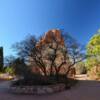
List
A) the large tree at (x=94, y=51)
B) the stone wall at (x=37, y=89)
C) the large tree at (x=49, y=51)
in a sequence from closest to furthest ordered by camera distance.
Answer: the stone wall at (x=37, y=89) → the large tree at (x=49, y=51) → the large tree at (x=94, y=51)

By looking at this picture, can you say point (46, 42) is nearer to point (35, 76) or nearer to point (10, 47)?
point (10, 47)

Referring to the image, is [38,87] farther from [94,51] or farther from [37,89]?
[94,51]

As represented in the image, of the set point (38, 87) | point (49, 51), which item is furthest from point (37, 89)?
point (49, 51)

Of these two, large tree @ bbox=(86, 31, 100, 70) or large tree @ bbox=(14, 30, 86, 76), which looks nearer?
large tree @ bbox=(14, 30, 86, 76)

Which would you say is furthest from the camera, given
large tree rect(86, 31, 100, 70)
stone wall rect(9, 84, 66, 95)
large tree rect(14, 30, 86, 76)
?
large tree rect(86, 31, 100, 70)

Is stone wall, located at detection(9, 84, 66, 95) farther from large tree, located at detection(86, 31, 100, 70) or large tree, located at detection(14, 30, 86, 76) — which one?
large tree, located at detection(86, 31, 100, 70)

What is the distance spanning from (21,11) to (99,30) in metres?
11.8

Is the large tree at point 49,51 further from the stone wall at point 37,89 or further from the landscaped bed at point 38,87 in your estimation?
the stone wall at point 37,89

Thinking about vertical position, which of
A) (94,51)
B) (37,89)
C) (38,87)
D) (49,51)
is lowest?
(37,89)

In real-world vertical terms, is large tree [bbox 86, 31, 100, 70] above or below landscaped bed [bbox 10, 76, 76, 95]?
above

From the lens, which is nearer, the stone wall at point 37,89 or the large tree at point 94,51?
A: the stone wall at point 37,89

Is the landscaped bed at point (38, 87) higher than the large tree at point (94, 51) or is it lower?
lower

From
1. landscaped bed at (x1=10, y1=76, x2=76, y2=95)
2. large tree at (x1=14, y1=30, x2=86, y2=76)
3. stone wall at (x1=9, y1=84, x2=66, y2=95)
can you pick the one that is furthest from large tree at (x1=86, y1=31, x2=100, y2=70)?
stone wall at (x1=9, y1=84, x2=66, y2=95)

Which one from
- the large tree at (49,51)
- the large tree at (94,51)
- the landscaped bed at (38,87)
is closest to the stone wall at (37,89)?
the landscaped bed at (38,87)
